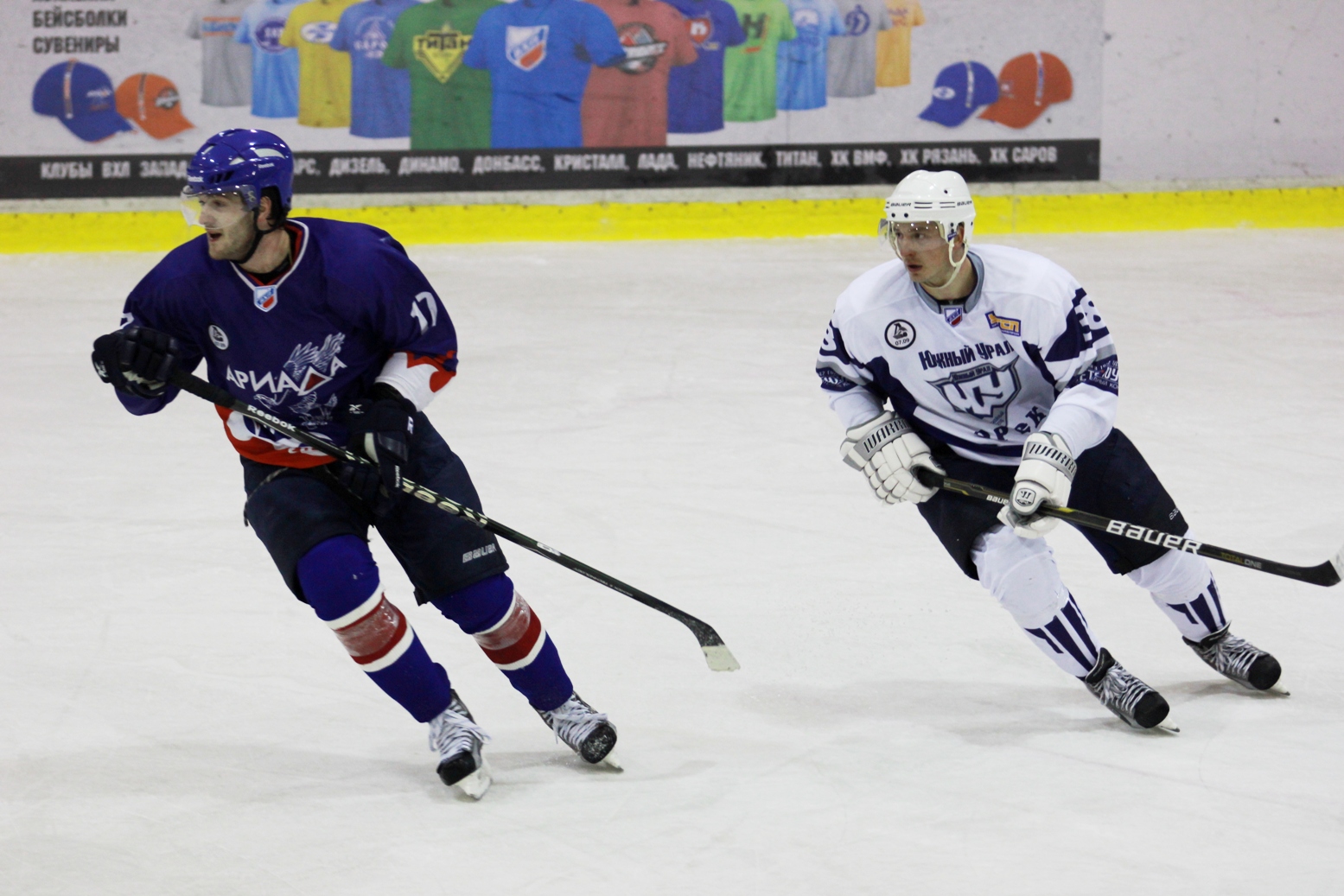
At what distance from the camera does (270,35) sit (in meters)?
7.54

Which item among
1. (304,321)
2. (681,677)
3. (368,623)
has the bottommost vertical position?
(681,677)

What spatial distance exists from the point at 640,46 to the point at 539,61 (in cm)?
54

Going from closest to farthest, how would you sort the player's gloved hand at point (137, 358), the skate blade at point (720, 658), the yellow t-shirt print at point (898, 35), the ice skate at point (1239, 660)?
the player's gloved hand at point (137, 358), the skate blade at point (720, 658), the ice skate at point (1239, 660), the yellow t-shirt print at point (898, 35)

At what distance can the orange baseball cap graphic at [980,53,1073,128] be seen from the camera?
25.1 ft

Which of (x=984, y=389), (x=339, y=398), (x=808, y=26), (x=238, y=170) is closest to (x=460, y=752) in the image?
(x=339, y=398)

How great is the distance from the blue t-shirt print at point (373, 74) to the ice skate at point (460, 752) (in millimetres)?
5632

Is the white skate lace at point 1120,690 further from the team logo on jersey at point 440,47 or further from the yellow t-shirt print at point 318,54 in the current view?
the yellow t-shirt print at point 318,54

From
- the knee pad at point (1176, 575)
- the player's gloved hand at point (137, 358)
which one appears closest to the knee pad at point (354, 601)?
the player's gloved hand at point (137, 358)

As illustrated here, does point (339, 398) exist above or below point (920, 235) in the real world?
below

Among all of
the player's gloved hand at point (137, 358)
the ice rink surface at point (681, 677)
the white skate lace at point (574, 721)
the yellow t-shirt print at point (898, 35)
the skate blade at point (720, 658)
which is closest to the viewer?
the ice rink surface at point (681, 677)

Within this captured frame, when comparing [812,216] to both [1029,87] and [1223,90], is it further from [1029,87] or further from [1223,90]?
[1223,90]

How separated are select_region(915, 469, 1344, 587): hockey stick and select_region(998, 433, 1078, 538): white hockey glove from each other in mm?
36

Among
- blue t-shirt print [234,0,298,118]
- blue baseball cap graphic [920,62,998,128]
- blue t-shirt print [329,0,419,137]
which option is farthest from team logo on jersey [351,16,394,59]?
blue baseball cap graphic [920,62,998,128]

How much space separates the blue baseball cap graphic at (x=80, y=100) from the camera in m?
7.51
